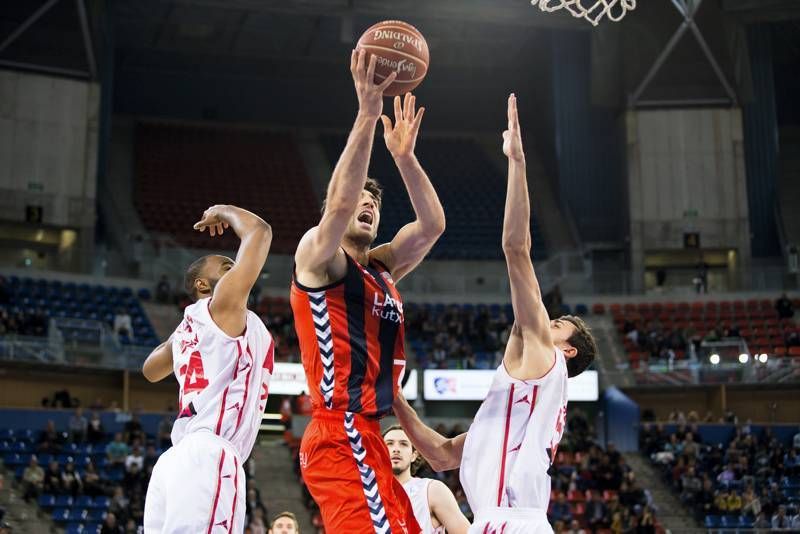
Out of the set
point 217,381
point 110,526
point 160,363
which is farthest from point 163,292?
point 217,381

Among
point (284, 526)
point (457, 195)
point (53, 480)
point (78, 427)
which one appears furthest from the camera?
point (457, 195)

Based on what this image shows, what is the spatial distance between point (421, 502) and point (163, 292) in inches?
914

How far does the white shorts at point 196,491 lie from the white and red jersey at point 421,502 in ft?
6.01

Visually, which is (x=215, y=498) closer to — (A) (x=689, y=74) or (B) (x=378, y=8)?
(B) (x=378, y=8)

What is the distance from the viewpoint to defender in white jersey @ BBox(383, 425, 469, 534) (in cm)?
709

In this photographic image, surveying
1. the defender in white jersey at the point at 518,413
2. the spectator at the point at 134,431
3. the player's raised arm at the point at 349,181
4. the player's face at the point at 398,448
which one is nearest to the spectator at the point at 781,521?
the spectator at the point at 134,431

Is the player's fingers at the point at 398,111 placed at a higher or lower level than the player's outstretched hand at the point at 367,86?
higher

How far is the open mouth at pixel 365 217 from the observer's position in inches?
220

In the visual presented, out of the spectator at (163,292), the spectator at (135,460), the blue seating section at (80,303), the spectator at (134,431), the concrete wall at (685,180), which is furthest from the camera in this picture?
the concrete wall at (685,180)

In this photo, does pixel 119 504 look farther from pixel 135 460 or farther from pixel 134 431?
pixel 134 431

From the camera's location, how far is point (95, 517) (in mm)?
19422

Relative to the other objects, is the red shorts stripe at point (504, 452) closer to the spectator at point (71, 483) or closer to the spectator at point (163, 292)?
the spectator at point (71, 483)

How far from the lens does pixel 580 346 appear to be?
5.89 meters

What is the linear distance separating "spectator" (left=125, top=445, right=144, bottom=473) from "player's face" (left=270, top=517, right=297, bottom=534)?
1294 cm
